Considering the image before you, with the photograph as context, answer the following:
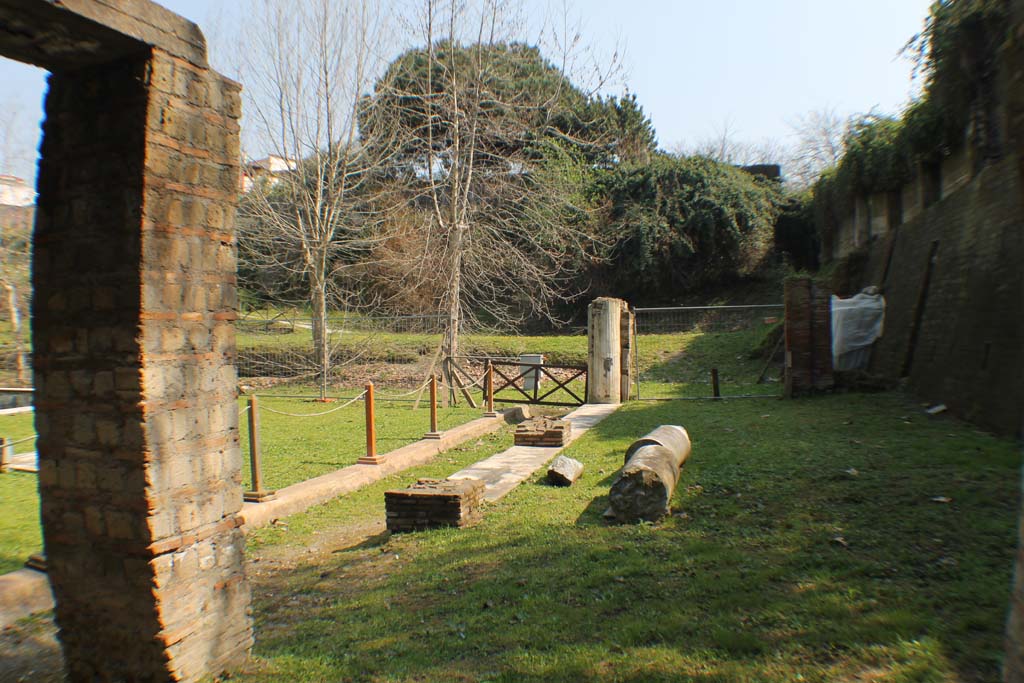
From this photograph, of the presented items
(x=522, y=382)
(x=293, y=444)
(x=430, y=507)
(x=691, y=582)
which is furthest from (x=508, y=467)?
(x=522, y=382)

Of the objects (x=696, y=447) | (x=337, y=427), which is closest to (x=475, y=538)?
(x=696, y=447)

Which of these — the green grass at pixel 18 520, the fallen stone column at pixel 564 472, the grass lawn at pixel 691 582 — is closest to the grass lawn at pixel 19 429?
the green grass at pixel 18 520

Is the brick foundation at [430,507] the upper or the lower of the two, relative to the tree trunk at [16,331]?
lower

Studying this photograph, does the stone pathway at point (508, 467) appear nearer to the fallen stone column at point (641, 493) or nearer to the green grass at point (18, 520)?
the fallen stone column at point (641, 493)

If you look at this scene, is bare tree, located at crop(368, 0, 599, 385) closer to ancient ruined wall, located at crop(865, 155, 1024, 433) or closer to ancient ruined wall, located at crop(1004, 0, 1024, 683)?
ancient ruined wall, located at crop(865, 155, 1024, 433)

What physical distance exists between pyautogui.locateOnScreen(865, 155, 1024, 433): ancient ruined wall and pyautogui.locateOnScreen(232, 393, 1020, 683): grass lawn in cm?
154

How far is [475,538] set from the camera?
18.8 feet

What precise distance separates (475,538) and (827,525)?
2.70m

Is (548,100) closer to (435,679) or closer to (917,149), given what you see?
(917,149)

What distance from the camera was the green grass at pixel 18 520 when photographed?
545 cm

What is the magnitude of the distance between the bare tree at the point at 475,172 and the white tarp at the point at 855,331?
7465 mm

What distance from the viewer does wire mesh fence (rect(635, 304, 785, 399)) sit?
52.0 ft

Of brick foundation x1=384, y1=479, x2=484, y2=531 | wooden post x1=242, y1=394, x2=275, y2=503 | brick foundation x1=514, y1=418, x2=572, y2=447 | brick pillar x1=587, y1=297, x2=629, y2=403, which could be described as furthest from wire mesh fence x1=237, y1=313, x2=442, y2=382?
brick foundation x1=384, y1=479, x2=484, y2=531

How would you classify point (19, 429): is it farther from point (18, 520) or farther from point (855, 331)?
point (855, 331)
